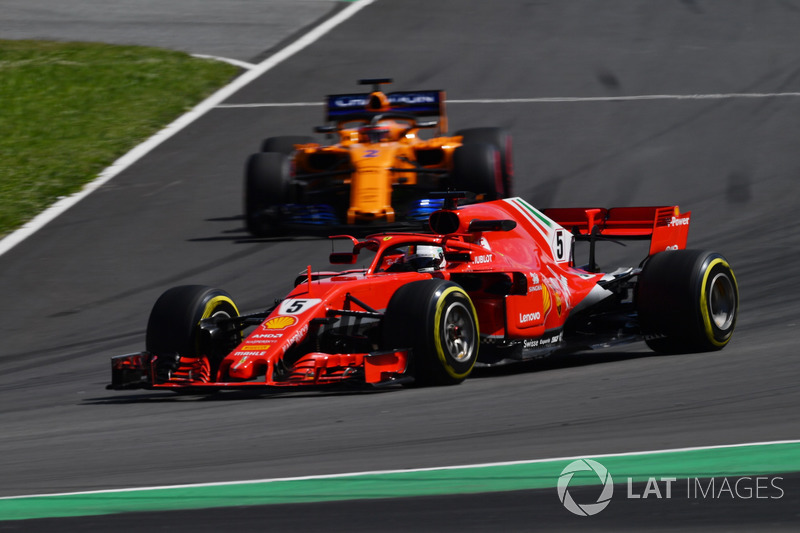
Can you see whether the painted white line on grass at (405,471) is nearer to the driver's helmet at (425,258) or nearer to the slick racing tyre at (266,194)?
the driver's helmet at (425,258)

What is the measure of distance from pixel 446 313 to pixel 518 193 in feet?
30.1

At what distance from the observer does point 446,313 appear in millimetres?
9281

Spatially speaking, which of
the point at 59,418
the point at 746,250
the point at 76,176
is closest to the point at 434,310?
the point at 59,418

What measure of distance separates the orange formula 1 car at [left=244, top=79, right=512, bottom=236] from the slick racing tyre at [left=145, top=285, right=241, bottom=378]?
5869 mm

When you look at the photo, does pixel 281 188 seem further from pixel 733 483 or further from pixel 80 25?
pixel 80 25

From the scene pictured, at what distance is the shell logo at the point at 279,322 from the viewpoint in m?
9.42

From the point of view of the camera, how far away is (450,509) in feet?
18.2

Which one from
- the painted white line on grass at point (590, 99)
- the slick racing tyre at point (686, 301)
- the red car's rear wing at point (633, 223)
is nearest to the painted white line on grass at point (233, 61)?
the painted white line on grass at point (590, 99)

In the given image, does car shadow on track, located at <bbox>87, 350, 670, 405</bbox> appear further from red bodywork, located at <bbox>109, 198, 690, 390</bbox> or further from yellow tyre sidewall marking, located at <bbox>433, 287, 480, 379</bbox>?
yellow tyre sidewall marking, located at <bbox>433, 287, 480, 379</bbox>

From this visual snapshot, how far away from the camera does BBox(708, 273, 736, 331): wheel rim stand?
35.2 ft

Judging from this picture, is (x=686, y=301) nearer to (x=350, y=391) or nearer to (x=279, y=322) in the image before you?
(x=350, y=391)

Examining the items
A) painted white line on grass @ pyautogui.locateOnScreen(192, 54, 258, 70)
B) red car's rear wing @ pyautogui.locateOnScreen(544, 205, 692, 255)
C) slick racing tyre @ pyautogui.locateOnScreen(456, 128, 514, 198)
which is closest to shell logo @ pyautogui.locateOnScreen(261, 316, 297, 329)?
red car's rear wing @ pyautogui.locateOnScreen(544, 205, 692, 255)

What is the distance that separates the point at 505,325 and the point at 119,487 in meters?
4.35

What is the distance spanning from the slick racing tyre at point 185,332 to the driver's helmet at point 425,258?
146cm
